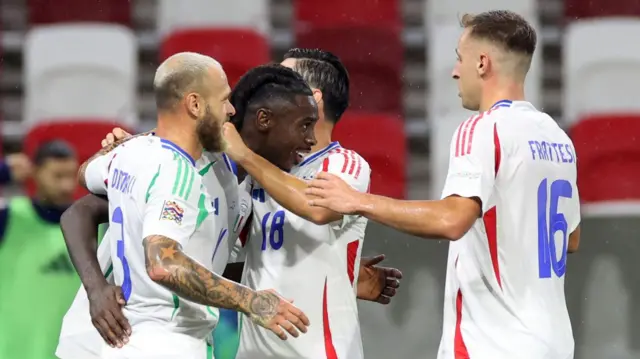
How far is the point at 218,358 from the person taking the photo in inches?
192

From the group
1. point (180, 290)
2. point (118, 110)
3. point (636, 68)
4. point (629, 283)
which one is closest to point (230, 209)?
point (180, 290)

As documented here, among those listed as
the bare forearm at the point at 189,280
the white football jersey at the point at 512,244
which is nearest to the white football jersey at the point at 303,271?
the white football jersey at the point at 512,244

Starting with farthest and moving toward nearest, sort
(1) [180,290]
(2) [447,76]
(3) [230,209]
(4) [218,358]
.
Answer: (2) [447,76], (4) [218,358], (3) [230,209], (1) [180,290]

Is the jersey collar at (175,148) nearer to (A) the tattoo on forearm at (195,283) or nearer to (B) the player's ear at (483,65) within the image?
(A) the tattoo on forearm at (195,283)

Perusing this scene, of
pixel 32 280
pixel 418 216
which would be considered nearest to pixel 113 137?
pixel 418 216

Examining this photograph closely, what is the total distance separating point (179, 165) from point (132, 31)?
4.97m

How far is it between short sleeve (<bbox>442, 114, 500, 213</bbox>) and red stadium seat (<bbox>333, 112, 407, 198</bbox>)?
138 inches

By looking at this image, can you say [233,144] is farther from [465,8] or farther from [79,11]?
[79,11]

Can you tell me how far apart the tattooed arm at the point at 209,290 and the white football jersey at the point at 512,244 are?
567 mm

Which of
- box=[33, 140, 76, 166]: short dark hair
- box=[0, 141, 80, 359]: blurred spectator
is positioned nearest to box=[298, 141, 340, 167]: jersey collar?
box=[0, 141, 80, 359]: blurred spectator

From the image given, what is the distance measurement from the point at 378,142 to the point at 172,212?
395 centimetres

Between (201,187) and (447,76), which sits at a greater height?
(201,187)

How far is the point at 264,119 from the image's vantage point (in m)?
3.46

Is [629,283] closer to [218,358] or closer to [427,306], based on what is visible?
[427,306]
